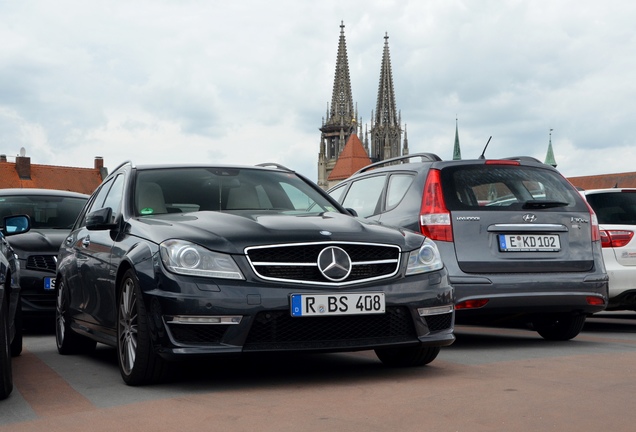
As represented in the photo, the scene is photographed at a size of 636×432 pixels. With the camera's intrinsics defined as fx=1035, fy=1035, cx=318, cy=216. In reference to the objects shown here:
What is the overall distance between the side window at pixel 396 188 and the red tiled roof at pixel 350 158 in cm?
13478

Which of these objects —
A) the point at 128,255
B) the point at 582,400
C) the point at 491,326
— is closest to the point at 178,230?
the point at 128,255

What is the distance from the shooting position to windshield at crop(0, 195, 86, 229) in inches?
506

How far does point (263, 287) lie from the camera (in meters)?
6.13

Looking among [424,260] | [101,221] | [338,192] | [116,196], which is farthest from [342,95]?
[424,260]

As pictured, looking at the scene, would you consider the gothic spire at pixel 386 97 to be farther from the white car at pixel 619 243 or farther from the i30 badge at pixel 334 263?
the i30 badge at pixel 334 263

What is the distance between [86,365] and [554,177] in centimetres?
439

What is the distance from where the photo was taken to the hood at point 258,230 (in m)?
6.28

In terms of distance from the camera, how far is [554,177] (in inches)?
366

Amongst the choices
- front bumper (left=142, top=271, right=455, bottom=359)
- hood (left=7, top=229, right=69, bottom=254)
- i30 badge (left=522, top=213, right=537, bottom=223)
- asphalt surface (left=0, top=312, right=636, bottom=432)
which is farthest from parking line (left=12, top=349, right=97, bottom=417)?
i30 badge (left=522, top=213, right=537, bottom=223)

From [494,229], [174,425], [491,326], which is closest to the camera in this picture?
[174,425]

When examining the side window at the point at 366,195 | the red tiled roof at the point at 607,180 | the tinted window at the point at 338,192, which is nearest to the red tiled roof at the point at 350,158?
the red tiled roof at the point at 607,180

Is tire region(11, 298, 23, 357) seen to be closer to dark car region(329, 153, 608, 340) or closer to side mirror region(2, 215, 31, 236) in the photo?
side mirror region(2, 215, 31, 236)

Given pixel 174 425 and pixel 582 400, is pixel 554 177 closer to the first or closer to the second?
pixel 582 400

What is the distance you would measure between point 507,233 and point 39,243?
5.70 m
